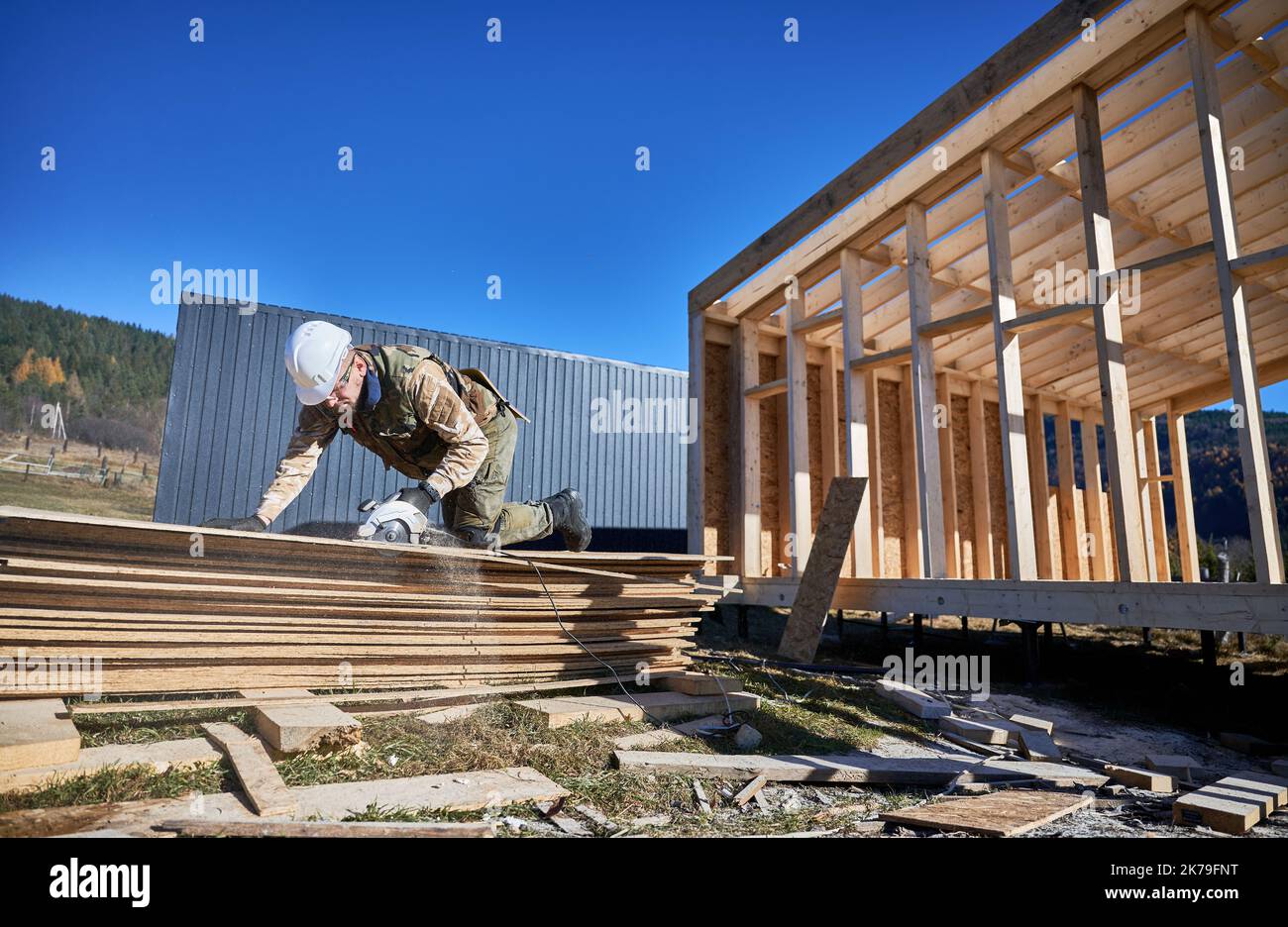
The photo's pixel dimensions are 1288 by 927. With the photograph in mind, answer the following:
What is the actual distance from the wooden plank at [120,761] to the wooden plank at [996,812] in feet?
9.89

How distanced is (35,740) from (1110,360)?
7.33 metres

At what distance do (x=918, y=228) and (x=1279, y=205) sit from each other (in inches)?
173

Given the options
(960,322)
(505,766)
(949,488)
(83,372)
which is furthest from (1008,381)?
(83,372)

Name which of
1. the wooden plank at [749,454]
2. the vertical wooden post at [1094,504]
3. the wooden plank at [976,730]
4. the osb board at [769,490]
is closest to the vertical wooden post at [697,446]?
the wooden plank at [749,454]

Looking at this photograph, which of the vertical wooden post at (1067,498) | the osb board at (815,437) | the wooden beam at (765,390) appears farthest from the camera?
the vertical wooden post at (1067,498)

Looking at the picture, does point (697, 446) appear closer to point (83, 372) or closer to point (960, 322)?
point (960, 322)

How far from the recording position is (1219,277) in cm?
577

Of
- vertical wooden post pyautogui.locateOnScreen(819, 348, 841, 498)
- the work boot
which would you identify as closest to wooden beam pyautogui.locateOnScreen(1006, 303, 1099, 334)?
vertical wooden post pyautogui.locateOnScreen(819, 348, 841, 498)

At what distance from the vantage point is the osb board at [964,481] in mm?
12195

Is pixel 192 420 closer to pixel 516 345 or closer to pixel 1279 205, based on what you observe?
pixel 516 345

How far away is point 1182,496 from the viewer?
40.2 feet

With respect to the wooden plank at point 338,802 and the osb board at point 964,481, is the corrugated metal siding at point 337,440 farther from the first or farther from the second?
the wooden plank at point 338,802

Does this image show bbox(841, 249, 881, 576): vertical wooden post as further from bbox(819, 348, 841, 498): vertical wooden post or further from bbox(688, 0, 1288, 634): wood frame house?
bbox(819, 348, 841, 498): vertical wooden post
